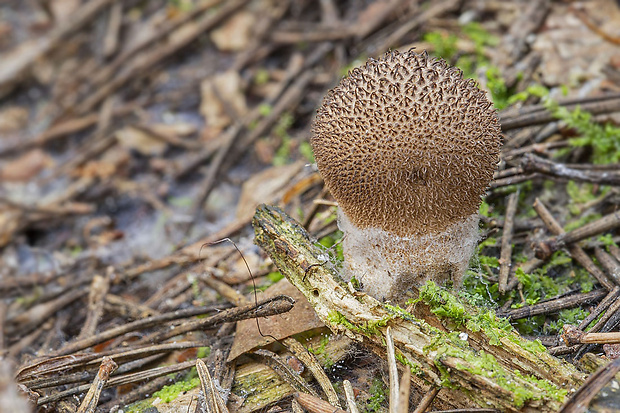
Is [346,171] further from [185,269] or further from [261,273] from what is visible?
[185,269]

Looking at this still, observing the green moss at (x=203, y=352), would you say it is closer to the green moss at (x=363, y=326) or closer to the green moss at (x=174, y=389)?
the green moss at (x=174, y=389)

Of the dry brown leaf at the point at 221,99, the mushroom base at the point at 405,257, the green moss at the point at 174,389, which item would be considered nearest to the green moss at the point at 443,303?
the mushroom base at the point at 405,257

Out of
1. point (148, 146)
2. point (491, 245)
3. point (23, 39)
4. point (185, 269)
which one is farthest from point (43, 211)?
point (491, 245)

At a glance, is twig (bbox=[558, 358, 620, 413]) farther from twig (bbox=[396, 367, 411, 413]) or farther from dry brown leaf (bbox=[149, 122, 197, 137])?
dry brown leaf (bbox=[149, 122, 197, 137])

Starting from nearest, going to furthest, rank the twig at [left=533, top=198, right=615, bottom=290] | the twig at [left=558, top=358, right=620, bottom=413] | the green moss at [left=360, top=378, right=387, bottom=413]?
the twig at [left=558, top=358, right=620, bottom=413]
the green moss at [left=360, top=378, right=387, bottom=413]
the twig at [left=533, top=198, right=615, bottom=290]

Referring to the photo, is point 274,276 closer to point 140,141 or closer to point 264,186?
point 264,186

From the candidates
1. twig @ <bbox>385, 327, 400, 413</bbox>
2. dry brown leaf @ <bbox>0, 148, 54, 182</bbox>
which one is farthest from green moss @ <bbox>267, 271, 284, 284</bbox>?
dry brown leaf @ <bbox>0, 148, 54, 182</bbox>
